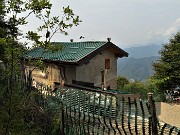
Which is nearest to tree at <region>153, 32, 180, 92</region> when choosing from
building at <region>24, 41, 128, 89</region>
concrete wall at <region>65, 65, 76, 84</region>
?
building at <region>24, 41, 128, 89</region>

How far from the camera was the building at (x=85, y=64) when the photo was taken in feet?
61.1

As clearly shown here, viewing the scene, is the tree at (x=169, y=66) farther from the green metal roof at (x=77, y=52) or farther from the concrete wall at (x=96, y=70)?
the green metal roof at (x=77, y=52)

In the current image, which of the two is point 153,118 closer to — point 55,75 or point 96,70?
point 96,70

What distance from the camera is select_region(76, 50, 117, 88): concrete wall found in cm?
1927

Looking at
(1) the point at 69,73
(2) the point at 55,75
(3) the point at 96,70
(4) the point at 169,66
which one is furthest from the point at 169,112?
(2) the point at 55,75

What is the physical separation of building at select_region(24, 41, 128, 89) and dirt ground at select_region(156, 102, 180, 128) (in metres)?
3.79

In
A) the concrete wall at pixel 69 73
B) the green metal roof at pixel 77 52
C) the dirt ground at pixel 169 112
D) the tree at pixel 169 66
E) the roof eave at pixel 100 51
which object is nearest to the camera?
the dirt ground at pixel 169 112

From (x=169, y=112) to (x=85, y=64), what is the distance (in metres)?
6.56

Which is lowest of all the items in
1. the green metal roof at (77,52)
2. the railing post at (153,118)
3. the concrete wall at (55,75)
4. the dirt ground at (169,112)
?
the dirt ground at (169,112)

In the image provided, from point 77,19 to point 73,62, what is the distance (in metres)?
10.3

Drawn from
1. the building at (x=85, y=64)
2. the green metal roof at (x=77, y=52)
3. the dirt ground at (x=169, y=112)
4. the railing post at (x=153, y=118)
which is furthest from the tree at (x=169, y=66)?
the railing post at (x=153, y=118)

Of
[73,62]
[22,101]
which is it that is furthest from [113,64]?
[22,101]

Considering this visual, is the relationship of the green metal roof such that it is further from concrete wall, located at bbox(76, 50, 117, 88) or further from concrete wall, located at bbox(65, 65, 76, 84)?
concrete wall, located at bbox(76, 50, 117, 88)

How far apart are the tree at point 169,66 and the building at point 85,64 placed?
3877 mm
